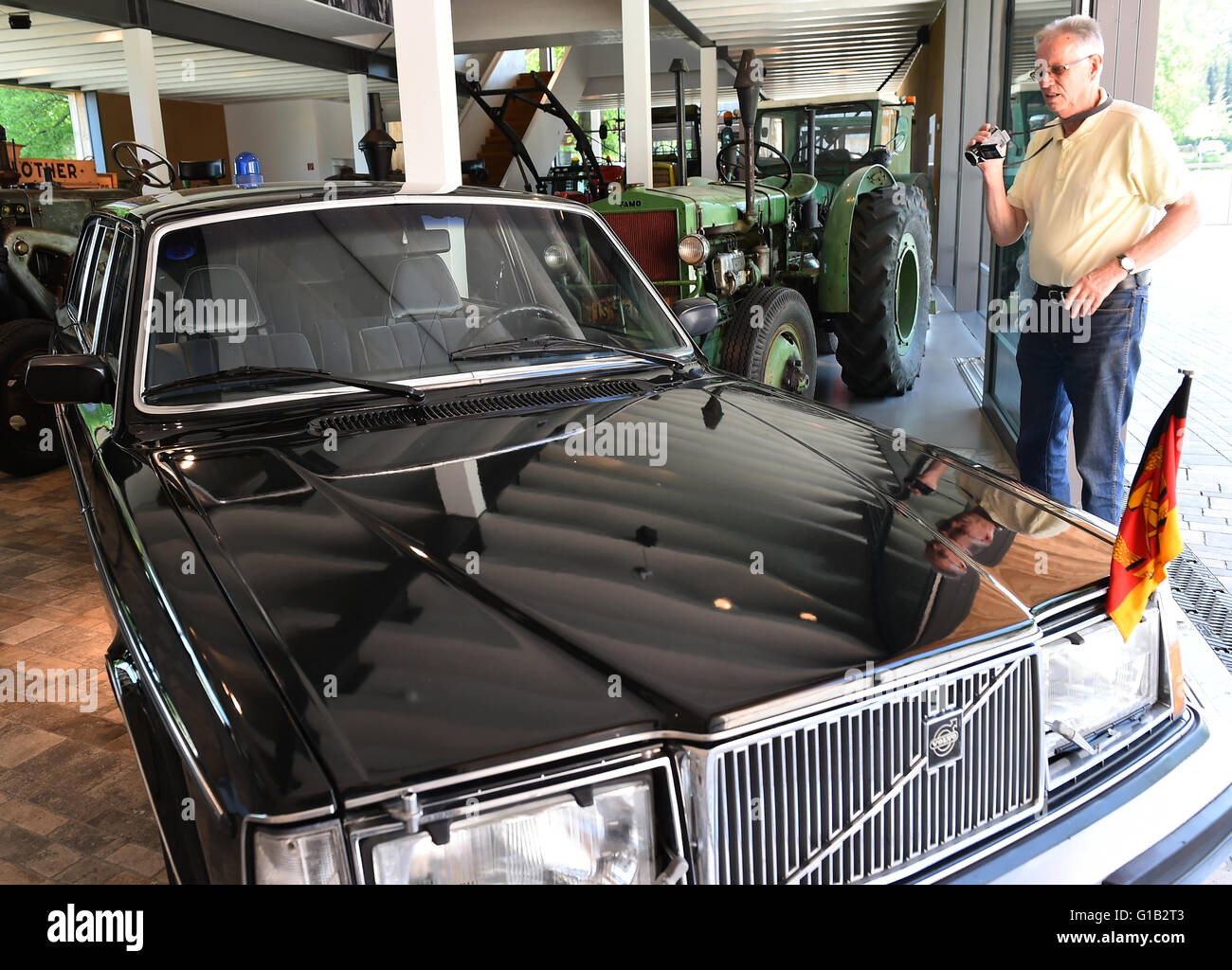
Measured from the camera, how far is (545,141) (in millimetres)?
16281

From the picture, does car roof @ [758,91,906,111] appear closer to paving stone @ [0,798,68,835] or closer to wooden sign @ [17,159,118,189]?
wooden sign @ [17,159,118,189]

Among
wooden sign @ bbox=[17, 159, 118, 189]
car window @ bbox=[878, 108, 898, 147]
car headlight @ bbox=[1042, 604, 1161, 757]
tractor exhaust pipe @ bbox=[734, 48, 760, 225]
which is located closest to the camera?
car headlight @ bbox=[1042, 604, 1161, 757]

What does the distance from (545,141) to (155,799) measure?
1608 cm

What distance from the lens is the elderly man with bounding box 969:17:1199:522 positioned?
3.01m

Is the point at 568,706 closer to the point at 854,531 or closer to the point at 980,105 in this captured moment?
the point at 854,531

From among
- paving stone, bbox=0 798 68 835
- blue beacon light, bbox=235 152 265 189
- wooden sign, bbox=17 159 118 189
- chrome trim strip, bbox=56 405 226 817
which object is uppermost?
wooden sign, bbox=17 159 118 189

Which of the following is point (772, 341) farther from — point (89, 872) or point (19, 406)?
point (19, 406)

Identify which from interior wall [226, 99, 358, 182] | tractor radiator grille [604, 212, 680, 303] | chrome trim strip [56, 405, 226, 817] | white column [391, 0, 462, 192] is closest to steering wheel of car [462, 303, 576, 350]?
chrome trim strip [56, 405, 226, 817]

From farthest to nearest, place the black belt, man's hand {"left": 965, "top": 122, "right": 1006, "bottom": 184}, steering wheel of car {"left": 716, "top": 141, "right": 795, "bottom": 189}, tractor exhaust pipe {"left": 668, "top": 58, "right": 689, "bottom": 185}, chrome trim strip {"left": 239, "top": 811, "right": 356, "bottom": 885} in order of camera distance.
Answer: tractor exhaust pipe {"left": 668, "top": 58, "right": 689, "bottom": 185} < steering wheel of car {"left": 716, "top": 141, "right": 795, "bottom": 189} < man's hand {"left": 965, "top": 122, "right": 1006, "bottom": 184} < the black belt < chrome trim strip {"left": 239, "top": 811, "right": 356, "bottom": 885}

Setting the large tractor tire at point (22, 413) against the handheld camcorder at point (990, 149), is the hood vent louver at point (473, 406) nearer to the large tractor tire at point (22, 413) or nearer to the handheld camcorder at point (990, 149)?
the handheld camcorder at point (990, 149)

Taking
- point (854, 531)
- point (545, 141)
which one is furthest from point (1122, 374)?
point (545, 141)

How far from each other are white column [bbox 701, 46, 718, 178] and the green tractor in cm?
443

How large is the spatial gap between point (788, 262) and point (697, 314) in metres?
4.45

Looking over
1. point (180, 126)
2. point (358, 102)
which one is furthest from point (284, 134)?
point (358, 102)
